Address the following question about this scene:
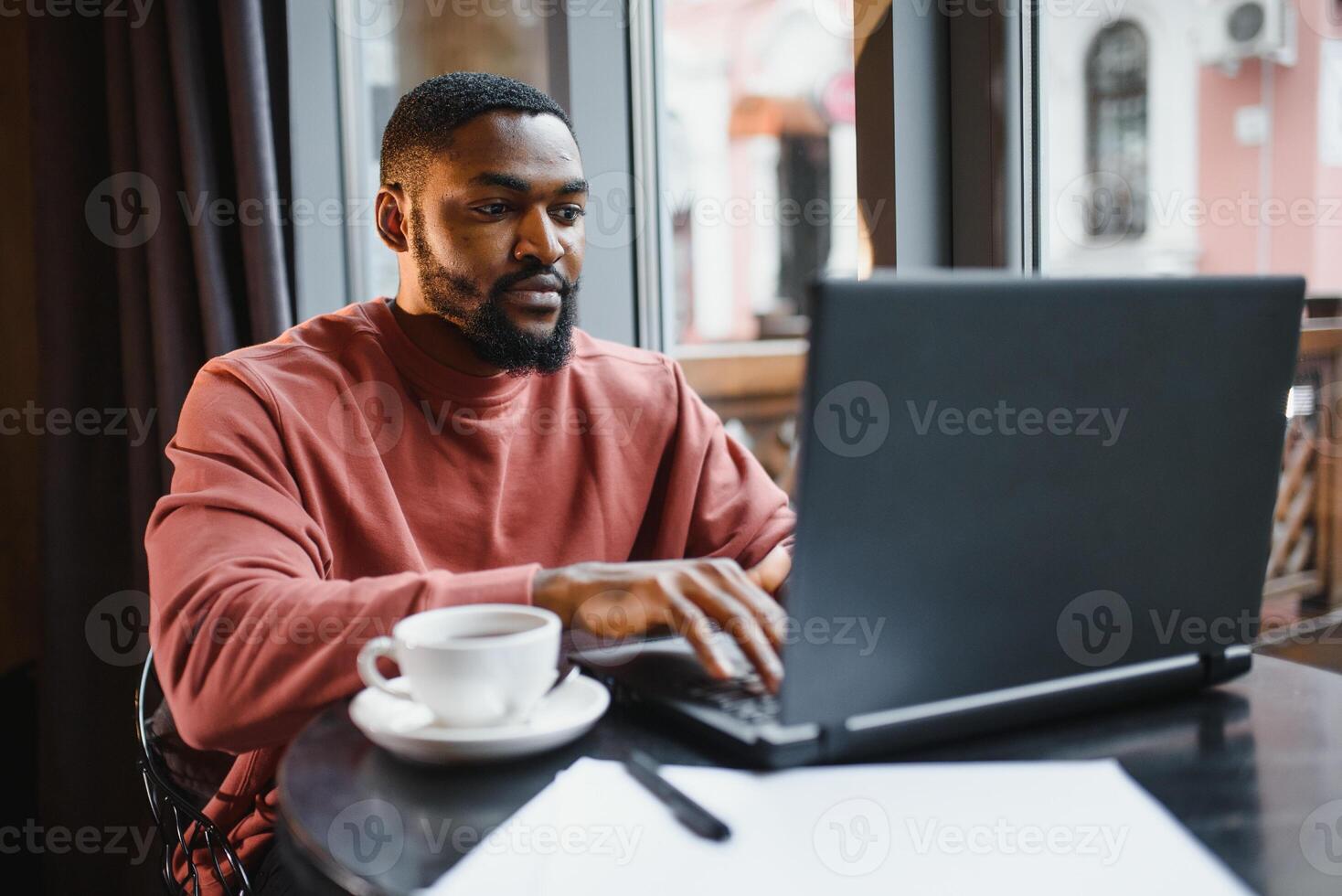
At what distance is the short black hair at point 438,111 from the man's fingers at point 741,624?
72cm

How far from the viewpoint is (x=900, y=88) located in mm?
1284

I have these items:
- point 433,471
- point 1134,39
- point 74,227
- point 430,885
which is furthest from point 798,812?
point 1134,39

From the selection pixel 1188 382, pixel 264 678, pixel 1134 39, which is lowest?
pixel 264 678

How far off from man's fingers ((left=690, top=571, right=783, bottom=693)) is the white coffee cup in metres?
0.13

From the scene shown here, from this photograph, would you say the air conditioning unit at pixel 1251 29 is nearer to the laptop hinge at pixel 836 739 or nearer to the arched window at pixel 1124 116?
the laptop hinge at pixel 836 739

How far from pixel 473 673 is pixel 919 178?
0.90 m

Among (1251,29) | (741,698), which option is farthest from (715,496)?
(1251,29)

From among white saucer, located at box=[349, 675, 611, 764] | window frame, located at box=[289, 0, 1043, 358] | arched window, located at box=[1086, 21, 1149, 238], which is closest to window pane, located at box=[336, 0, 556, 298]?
window frame, located at box=[289, 0, 1043, 358]

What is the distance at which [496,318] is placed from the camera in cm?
125

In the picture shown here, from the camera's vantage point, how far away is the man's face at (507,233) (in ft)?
4.08

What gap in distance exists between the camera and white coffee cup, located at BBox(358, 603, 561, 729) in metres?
0.67

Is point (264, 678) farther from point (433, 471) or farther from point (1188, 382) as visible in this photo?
point (1188, 382)

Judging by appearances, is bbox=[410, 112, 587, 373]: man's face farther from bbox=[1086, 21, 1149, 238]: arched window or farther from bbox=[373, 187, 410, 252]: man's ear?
bbox=[1086, 21, 1149, 238]: arched window

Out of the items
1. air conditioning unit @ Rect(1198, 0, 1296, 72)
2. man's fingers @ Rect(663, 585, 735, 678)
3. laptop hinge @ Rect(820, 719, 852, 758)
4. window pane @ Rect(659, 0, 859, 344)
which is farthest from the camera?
window pane @ Rect(659, 0, 859, 344)
